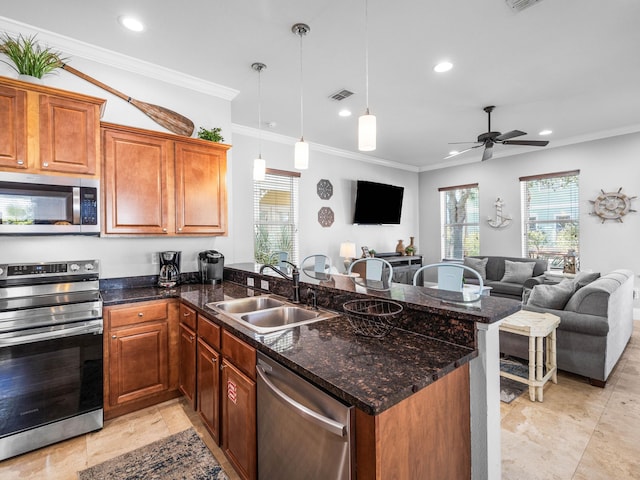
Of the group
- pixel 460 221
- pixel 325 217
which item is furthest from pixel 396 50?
pixel 460 221

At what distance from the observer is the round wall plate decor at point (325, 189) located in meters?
5.84

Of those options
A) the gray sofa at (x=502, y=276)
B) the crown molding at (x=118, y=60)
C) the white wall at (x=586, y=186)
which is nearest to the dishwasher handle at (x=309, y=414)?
the crown molding at (x=118, y=60)

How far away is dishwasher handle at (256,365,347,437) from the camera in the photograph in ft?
3.50

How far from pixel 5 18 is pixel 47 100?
74 centimetres

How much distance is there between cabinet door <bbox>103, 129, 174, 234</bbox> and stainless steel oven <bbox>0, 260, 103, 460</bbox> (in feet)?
2.00

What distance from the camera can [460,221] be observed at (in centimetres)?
710

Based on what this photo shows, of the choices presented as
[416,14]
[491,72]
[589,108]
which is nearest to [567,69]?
[491,72]

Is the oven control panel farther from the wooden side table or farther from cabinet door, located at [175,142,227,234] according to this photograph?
the wooden side table

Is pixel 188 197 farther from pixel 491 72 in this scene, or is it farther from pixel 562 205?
pixel 562 205

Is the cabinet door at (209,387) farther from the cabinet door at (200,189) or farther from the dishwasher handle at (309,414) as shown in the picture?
the cabinet door at (200,189)

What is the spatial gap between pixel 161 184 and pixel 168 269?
787 millimetres

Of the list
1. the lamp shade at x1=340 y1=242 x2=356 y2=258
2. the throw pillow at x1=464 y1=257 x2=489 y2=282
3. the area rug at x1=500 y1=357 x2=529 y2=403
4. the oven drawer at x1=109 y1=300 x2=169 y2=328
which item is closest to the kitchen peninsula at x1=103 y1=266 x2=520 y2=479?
the oven drawer at x1=109 y1=300 x2=169 y2=328

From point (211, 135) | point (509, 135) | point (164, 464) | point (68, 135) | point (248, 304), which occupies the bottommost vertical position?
point (164, 464)

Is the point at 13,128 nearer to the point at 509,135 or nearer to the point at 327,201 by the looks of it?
the point at 327,201
